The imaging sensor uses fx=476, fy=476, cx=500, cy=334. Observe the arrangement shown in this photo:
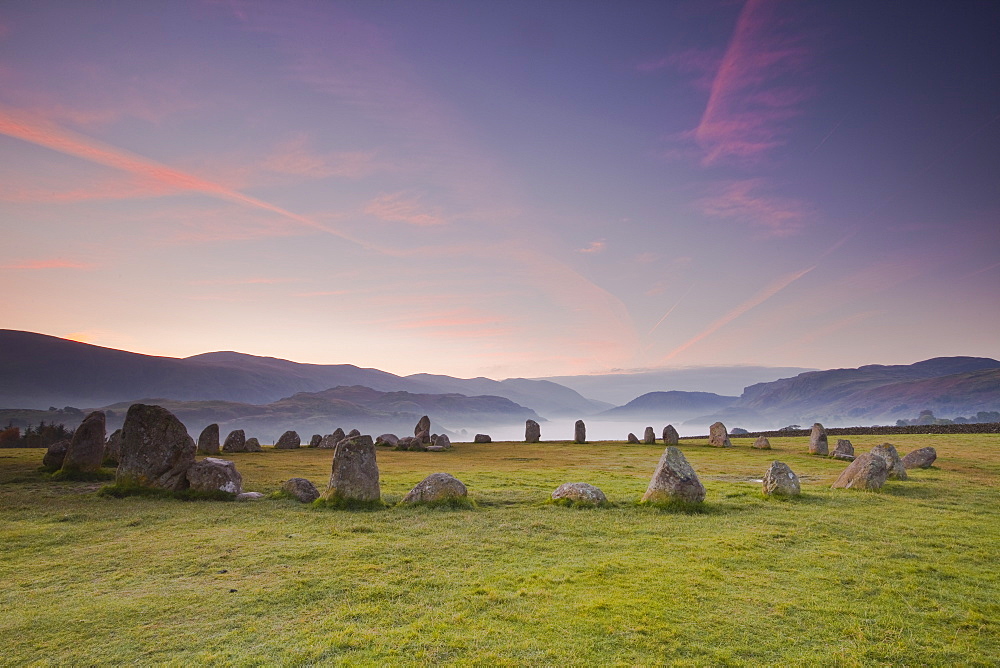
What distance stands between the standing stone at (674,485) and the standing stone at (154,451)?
17.4m

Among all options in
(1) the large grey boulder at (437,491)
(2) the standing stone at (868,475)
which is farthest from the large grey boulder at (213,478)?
(2) the standing stone at (868,475)

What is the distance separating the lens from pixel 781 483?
17500 millimetres

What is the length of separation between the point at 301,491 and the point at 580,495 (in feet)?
32.7

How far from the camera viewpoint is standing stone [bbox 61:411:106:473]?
69.7 feet

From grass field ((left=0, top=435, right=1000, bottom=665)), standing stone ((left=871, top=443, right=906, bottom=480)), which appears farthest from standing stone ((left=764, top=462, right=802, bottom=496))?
standing stone ((left=871, top=443, right=906, bottom=480))

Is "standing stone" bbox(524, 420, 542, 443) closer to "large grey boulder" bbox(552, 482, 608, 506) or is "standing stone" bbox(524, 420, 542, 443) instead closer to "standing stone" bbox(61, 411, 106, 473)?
"large grey boulder" bbox(552, 482, 608, 506)

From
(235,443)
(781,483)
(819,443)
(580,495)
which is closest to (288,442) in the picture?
(235,443)

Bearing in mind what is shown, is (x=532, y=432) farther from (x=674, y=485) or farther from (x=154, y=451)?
(x=154, y=451)

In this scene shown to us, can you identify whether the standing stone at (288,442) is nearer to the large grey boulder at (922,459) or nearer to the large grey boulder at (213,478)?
the large grey boulder at (213,478)

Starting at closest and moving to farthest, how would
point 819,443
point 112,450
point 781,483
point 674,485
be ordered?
point 674,485, point 781,483, point 112,450, point 819,443

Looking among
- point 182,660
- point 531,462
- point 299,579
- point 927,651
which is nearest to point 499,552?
point 299,579

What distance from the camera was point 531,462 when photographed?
33.9m

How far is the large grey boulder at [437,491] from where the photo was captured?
1620 cm

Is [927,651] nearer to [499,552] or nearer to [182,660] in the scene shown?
[499,552]
